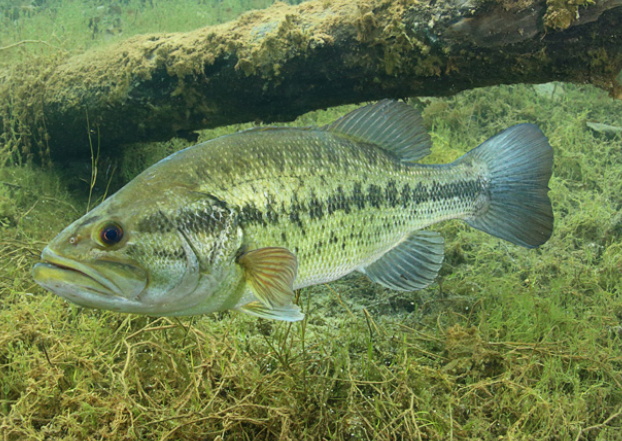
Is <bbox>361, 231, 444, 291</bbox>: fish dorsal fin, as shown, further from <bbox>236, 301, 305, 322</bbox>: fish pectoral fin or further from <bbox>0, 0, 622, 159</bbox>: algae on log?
<bbox>0, 0, 622, 159</bbox>: algae on log

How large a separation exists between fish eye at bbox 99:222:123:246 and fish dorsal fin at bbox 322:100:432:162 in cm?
145

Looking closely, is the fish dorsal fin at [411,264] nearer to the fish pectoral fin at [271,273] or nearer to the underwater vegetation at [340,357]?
the underwater vegetation at [340,357]

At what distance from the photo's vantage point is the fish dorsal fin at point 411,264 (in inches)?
123

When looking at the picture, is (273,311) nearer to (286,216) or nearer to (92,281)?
(286,216)

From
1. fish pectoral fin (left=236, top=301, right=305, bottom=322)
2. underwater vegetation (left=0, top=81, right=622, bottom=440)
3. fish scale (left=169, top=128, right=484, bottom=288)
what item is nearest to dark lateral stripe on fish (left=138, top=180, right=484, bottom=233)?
fish scale (left=169, top=128, right=484, bottom=288)

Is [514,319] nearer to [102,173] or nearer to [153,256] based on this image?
[153,256]

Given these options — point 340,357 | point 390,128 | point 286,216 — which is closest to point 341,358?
point 340,357

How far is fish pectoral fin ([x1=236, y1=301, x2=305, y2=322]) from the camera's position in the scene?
7.52 feet

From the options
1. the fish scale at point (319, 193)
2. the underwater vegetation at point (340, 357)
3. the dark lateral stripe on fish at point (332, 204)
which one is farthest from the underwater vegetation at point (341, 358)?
the dark lateral stripe on fish at point (332, 204)

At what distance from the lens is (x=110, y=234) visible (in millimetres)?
2188

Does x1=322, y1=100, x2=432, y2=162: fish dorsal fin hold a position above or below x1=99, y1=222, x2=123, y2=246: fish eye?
below

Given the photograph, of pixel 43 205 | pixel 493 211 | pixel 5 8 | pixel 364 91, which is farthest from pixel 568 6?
pixel 5 8

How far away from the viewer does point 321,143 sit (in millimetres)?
2842

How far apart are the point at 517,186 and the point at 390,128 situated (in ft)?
3.38
